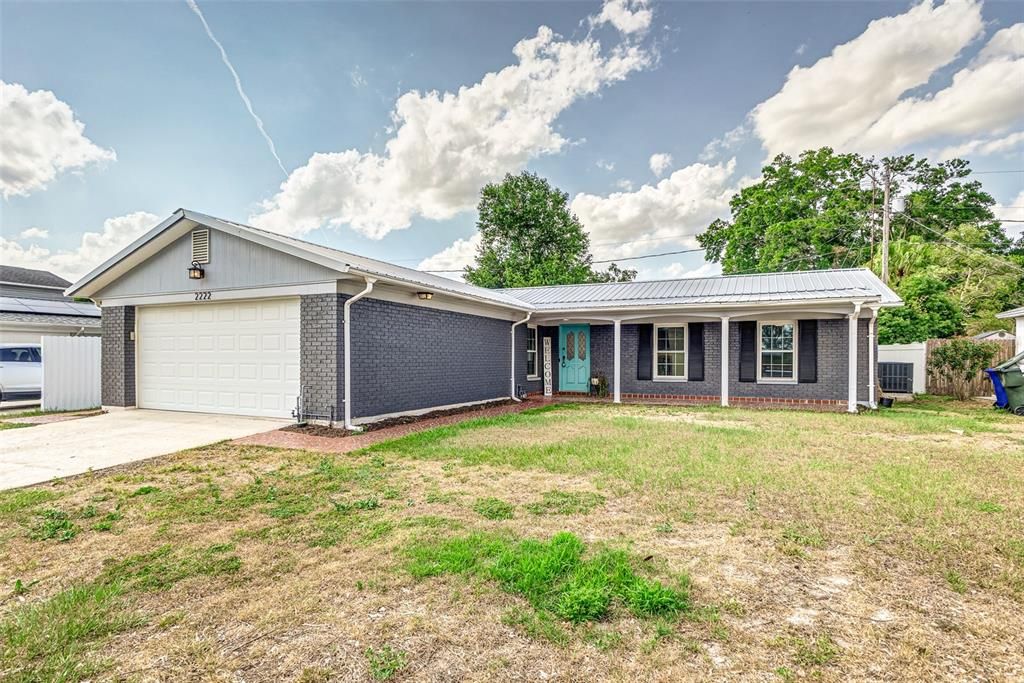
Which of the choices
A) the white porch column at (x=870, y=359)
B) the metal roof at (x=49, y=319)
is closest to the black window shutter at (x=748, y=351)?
the white porch column at (x=870, y=359)

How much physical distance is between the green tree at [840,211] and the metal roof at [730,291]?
43.9 ft

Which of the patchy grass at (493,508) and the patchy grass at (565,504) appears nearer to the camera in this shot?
the patchy grass at (493,508)

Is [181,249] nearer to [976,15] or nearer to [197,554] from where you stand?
[197,554]

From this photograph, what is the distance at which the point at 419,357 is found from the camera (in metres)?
9.76

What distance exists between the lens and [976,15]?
13758 millimetres

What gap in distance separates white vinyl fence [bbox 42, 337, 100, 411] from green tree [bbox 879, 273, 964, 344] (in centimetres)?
2379

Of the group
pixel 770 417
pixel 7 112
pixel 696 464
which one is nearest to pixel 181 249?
pixel 7 112

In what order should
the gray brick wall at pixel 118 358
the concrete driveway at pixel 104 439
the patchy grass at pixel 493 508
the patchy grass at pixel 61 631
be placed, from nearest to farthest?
the patchy grass at pixel 61 631, the patchy grass at pixel 493 508, the concrete driveway at pixel 104 439, the gray brick wall at pixel 118 358

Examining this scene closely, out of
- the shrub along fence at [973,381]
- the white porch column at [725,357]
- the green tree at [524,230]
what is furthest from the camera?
the green tree at [524,230]

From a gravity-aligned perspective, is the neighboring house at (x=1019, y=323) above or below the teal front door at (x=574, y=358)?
above

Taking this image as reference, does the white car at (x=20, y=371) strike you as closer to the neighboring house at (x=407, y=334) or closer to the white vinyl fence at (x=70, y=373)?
the white vinyl fence at (x=70, y=373)

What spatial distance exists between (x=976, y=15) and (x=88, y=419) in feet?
78.5

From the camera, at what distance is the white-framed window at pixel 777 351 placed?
1225cm

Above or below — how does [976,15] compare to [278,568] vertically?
above
